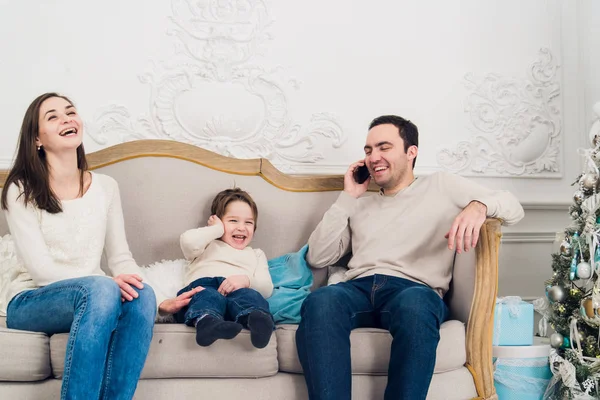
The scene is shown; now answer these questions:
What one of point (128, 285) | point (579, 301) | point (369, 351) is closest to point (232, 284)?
point (128, 285)

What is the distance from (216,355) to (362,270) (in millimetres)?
652

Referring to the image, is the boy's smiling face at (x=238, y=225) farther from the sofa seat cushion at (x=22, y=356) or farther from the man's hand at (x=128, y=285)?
the sofa seat cushion at (x=22, y=356)

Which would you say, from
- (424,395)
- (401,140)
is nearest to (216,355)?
(424,395)

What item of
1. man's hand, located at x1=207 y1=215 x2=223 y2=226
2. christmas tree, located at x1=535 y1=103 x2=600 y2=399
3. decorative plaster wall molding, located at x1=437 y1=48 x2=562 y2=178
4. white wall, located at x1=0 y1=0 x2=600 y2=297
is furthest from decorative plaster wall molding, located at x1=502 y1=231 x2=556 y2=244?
man's hand, located at x1=207 y1=215 x2=223 y2=226

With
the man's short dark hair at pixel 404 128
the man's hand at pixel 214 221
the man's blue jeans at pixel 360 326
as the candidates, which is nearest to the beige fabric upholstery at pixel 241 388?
the man's blue jeans at pixel 360 326

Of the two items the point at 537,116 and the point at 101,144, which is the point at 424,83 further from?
the point at 101,144

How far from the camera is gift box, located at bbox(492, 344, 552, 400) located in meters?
2.38

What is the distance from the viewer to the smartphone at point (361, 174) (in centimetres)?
262

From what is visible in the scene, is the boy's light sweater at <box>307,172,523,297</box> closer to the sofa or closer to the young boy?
the sofa

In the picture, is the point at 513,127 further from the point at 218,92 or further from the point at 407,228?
the point at 218,92

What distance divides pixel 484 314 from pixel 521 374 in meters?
0.44

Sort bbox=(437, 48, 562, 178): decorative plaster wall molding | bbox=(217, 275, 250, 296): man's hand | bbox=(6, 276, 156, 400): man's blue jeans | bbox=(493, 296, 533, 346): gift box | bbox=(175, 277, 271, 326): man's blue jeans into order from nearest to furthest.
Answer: bbox=(6, 276, 156, 400): man's blue jeans < bbox=(175, 277, 271, 326): man's blue jeans < bbox=(217, 275, 250, 296): man's hand < bbox=(493, 296, 533, 346): gift box < bbox=(437, 48, 562, 178): decorative plaster wall molding

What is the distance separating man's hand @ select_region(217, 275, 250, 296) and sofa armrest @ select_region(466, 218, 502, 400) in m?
0.75

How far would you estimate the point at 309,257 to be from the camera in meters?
2.54
